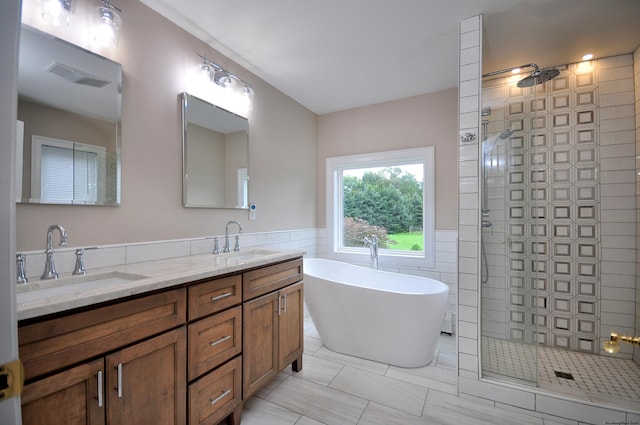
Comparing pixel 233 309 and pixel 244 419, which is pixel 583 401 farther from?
pixel 233 309

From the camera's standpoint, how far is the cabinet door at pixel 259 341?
5.54 feet

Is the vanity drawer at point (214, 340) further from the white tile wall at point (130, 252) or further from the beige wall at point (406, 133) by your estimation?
the beige wall at point (406, 133)

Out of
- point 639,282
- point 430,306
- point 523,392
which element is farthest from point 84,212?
point 639,282

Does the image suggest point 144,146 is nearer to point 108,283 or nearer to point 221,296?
point 108,283

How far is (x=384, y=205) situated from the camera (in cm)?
352

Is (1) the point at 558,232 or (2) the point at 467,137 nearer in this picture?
(2) the point at 467,137

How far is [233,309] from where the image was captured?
1.61 meters

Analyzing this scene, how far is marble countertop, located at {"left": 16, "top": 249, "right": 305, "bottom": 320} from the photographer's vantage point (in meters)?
0.94

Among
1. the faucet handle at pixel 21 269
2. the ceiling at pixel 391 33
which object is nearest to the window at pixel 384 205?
the ceiling at pixel 391 33

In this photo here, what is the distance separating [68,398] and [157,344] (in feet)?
1.01

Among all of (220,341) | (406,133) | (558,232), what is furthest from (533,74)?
(220,341)

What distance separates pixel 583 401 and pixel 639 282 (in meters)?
1.25

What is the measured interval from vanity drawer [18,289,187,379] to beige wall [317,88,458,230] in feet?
8.59

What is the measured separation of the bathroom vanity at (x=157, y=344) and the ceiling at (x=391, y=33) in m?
1.70
